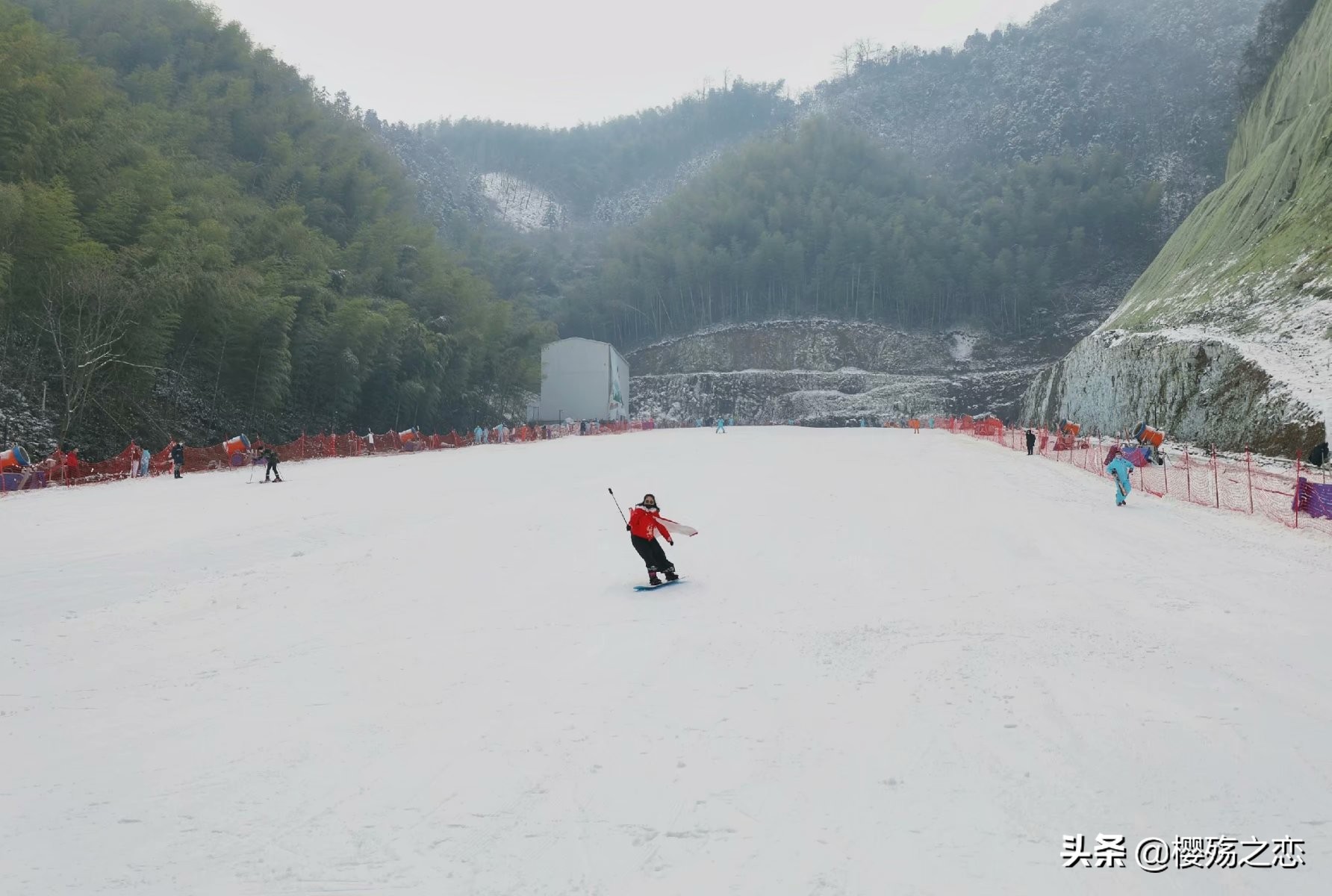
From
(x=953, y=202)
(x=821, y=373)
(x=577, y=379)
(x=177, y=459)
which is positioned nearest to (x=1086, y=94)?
(x=953, y=202)

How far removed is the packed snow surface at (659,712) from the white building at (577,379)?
5802cm

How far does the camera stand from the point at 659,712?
21.4ft

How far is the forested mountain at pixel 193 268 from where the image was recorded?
29.4 metres

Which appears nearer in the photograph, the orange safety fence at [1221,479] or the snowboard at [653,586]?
the snowboard at [653,586]

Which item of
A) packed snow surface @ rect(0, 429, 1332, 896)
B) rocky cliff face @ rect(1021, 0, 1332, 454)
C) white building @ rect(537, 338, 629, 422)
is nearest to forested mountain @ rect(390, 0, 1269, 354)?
white building @ rect(537, 338, 629, 422)

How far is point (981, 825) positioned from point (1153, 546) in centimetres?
1032

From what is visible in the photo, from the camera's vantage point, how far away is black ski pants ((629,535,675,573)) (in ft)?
36.0

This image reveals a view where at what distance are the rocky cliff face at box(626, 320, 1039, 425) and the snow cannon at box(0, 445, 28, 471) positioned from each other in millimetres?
64921

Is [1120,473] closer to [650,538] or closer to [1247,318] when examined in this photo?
[650,538]

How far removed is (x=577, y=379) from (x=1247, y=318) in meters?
51.0

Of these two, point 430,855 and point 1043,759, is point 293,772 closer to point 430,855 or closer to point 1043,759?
point 430,855

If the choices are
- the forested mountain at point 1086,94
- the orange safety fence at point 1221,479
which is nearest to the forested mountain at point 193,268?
the orange safety fence at point 1221,479

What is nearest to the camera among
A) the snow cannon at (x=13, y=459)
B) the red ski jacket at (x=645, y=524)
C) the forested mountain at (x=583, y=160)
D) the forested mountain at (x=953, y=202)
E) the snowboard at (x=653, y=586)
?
the snowboard at (x=653, y=586)

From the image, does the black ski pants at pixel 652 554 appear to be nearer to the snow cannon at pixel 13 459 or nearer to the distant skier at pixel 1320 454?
the distant skier at pixel 1320 454
